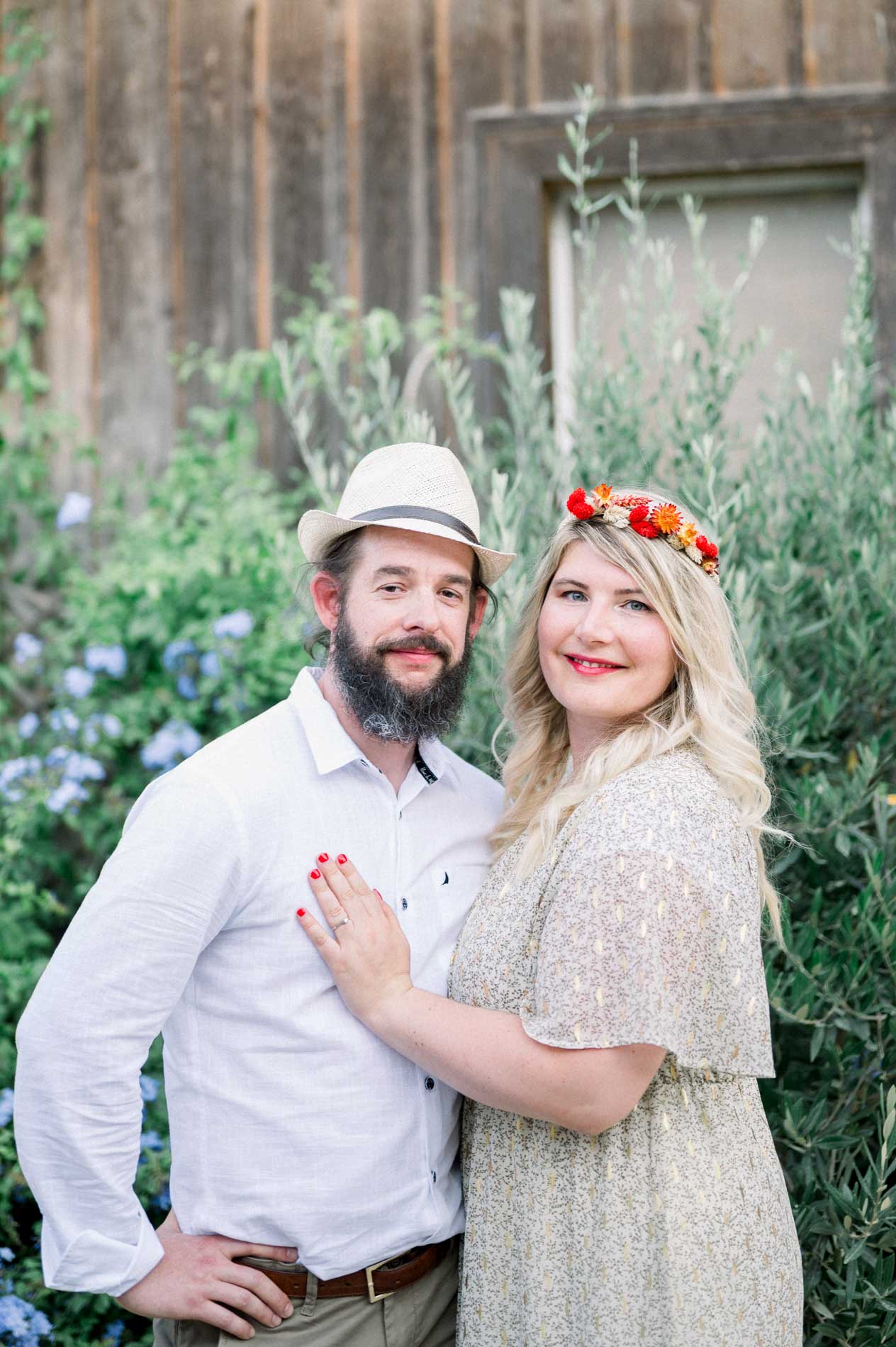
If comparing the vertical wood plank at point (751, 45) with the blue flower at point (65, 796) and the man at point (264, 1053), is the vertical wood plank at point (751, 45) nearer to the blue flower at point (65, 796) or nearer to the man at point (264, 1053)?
the man at point (264, 1053)

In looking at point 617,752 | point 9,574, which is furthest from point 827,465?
point 9,574

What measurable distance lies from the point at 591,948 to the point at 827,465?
4.93 feet

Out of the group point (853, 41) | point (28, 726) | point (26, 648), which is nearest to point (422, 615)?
point (28, 726)

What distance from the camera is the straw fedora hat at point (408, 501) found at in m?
2.23

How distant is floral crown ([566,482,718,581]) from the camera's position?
2125mm

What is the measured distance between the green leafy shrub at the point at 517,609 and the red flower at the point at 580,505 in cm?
46

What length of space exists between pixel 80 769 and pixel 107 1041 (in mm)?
1764

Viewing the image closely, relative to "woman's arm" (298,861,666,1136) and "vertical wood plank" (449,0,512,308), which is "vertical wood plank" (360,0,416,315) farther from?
"woman's arm" (298,861,666,1136)

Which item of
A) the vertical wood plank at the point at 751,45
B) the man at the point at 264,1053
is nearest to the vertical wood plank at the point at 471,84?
the vertical wood plank at the point at 751,45

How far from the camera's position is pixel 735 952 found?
185 centimetres

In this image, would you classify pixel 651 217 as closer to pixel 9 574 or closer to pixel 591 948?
pixel 9 574

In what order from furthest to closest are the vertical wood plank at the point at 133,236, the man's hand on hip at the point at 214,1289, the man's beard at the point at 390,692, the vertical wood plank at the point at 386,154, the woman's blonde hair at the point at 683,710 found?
the vertical wood plank at the point at 133,236 → the vertical wood plank at the point at 386,154 → the man's beard at the point at 390,692 → the woman's blonde hair at the point at 683,710 → the man's hand on hip at the point at 214,1289

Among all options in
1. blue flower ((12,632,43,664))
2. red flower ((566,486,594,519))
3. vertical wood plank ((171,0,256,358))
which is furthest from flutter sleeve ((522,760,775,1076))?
vertical wood plank ((171,0,256,358))

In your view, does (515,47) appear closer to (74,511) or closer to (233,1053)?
(74,511)
